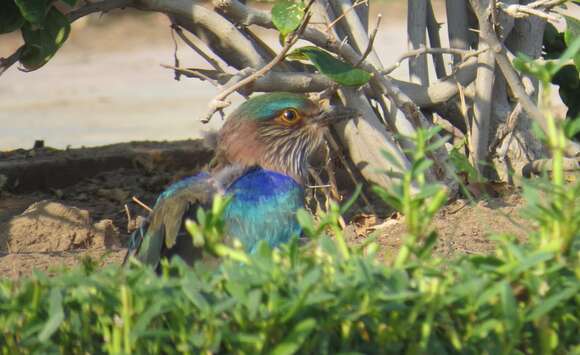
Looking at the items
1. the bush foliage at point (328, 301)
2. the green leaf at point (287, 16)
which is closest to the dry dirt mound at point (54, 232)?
the green leaf at point (287, 16)

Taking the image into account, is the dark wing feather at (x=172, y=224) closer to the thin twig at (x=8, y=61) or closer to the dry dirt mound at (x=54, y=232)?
the dry dirt mound at (x=54, y=232)

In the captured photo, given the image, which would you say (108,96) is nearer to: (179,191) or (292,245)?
(179,191)

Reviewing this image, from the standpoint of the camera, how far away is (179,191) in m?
4.36

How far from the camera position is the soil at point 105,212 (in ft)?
15.5

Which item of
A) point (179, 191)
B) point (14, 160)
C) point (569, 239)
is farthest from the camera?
point (14, 160)

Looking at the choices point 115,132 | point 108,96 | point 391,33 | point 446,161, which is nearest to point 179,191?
point 446,161

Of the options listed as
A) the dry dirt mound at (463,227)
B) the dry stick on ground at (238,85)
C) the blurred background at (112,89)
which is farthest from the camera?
the blurred background at (112,89)

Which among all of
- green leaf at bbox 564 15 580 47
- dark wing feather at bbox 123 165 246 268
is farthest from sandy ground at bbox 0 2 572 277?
green leaf at bbox 564 15 580 47

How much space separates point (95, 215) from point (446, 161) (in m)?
1.90

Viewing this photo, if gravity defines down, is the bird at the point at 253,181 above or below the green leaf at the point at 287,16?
below

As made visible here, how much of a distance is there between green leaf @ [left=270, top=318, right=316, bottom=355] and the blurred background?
6030 mm

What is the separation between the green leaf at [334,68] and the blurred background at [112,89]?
342 centimetres

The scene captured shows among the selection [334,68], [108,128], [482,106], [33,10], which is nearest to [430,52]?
[334,68]

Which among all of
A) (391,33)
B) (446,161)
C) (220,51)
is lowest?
(391,33)
